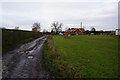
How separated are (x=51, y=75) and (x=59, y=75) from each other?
37 cm

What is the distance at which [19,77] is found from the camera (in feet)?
13.2

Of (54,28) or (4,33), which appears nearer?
(4,33)

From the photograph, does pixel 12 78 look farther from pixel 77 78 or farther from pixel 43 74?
pixel 77 78

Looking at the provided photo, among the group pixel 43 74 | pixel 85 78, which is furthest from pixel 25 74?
pixel 85 78

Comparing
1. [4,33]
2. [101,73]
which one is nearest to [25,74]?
[101,73]

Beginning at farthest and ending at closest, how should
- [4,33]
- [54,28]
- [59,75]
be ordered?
[54,28]
[4,33]
[59,75]

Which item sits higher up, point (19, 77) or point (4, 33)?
point (4, 33)

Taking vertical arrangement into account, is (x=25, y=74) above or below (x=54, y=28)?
below

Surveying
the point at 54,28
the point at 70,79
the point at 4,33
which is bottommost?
the point at 70,79

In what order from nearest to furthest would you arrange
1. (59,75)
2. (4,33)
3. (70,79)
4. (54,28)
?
(70,79), (59,75), (4,33), (54,28)

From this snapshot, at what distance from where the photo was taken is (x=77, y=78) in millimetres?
3879

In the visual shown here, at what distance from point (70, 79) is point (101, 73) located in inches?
64.0

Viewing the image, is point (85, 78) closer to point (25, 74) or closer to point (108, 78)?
point (108, 78)

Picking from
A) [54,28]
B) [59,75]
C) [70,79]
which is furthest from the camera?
[54,28]
